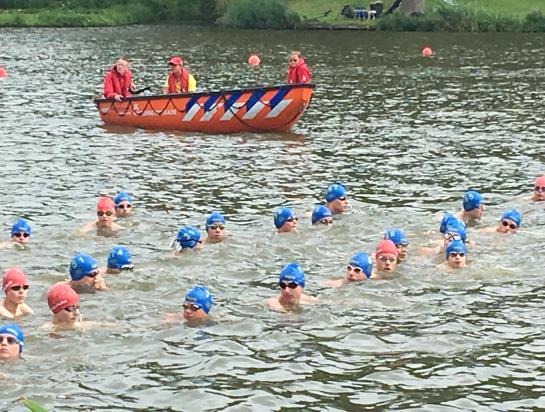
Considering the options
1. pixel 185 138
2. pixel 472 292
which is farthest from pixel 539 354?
pixel 185 138

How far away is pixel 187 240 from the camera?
15953 mm

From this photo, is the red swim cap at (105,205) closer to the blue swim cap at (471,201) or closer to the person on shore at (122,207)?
the person on shore at (122,207)

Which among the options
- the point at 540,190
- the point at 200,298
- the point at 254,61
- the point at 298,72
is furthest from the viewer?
the point at 254,61

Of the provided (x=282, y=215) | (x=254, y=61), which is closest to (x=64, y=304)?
(x=282, y=215)

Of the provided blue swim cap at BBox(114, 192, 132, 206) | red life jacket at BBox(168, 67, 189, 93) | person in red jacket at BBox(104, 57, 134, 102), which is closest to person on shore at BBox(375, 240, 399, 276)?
blue swim cap at BBox(114, 192, 132, 206)

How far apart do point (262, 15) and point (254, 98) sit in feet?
155

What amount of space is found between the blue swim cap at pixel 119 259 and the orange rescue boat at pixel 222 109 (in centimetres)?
1272

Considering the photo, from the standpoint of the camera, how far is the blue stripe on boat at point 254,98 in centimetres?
2738

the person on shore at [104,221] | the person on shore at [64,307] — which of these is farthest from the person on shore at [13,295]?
the person on shore at [104,221]

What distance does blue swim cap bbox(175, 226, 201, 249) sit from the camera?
1593cm

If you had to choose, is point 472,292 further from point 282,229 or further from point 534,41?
point 534,41

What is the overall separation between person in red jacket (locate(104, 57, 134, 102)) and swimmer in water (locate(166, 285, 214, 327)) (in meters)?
16.7

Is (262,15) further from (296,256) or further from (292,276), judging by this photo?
(292,276)

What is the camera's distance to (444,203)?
19531 millimetres
